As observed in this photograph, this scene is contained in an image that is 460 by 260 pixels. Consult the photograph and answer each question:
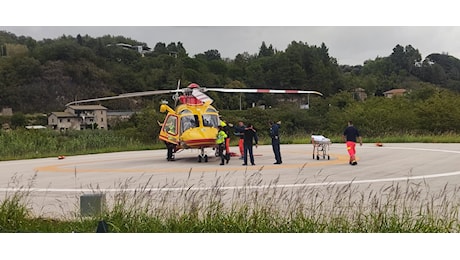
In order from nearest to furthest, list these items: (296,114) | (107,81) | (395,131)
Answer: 1. (395,131)
2. (296,114)
3. (107,81)

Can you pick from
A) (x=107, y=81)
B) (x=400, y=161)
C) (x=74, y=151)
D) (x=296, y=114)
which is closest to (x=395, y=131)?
(x=296, y=114)

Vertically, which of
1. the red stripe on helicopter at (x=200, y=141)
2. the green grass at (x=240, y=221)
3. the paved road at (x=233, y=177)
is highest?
the red stripe on helicopter at (x=200, y=141)

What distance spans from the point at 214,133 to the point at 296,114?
114 ft

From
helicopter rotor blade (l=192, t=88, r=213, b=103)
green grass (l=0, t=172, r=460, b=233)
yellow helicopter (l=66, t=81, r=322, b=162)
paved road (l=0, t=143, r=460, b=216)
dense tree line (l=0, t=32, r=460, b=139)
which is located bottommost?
paved road (l=0, t=143, r=460, b=216)

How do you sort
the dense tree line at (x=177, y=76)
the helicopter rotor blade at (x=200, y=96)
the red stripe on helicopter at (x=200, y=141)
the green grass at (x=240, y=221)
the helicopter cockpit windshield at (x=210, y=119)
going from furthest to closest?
the dense tree line at (x=177, y=76) < the helicopter cockpit windshield at (x=210, y=119) < the red stripe on helicopter at (x=200, y=141) < the helicopter rotor blade at (x=200, y=96) < the green grass at (x=240, y=221)

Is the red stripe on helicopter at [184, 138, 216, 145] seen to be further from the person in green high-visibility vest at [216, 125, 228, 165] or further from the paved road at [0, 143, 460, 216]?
the paved road at [0, 143, 460, 216]

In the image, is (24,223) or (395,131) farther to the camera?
(395,131)

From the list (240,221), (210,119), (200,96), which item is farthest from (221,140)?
(240,221)

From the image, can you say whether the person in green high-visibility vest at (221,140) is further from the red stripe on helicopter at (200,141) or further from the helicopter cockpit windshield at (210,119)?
the helicopter cockpit windshield at (210,119)

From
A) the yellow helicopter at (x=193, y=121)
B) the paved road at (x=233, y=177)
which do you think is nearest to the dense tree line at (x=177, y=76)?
the yellow helicopter at (x=193, y=121)

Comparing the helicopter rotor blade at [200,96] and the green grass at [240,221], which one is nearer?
the green grass at [240,221]

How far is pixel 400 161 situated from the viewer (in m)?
17.2

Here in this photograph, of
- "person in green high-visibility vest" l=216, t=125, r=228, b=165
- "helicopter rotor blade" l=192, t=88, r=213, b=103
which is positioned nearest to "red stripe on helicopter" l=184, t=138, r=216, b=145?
"person in green high-visibility vest" l=216, t=125, r=228, b=165
